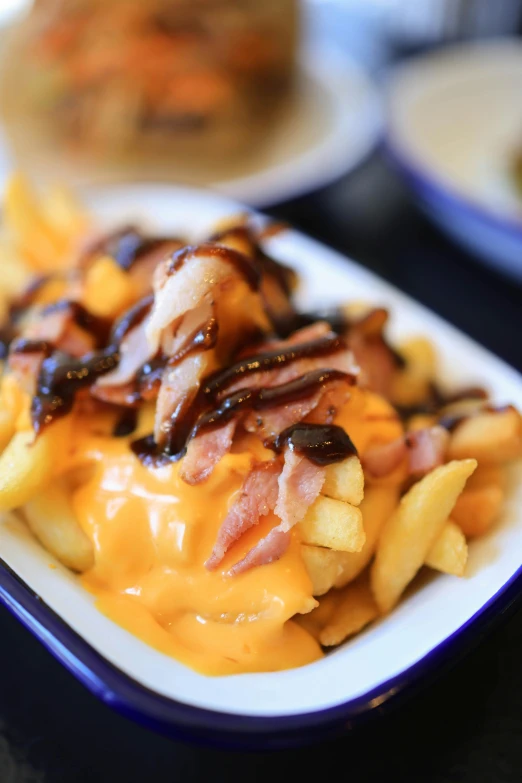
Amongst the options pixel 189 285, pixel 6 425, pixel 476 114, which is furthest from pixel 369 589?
pixel 476 114

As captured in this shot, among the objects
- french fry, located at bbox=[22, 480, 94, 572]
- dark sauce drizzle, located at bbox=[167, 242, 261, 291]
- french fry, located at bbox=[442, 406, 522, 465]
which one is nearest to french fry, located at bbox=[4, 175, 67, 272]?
dark sauce drizzle, located at bbox=[167, 242, 261, 291]

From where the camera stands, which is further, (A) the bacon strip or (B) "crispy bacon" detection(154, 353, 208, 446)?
(B) "crispy bacon" detection(154, 353, 208, 446)

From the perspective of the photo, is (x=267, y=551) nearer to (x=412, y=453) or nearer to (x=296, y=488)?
(x=296, y=488)

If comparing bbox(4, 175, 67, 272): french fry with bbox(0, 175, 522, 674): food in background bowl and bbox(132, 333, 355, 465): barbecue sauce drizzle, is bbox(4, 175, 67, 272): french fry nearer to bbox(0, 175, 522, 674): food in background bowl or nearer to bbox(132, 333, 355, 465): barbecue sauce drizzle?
bbox(0, 175, 522, 674): food in background bowl

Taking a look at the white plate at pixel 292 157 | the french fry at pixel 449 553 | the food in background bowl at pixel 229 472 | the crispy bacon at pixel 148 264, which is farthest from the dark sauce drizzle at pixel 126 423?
the white plate at pixel 292 157

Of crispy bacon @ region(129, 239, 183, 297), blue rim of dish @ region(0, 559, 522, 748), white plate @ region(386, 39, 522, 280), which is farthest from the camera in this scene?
white plate @ region(386, 39, 522, 280)

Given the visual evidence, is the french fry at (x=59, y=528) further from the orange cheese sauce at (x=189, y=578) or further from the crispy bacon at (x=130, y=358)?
the crispy bacon at (x=130, y=358)

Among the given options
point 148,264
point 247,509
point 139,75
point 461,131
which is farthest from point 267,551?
point 461,131
